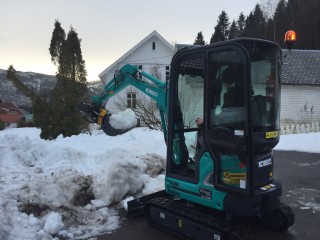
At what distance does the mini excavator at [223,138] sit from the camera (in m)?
4.34

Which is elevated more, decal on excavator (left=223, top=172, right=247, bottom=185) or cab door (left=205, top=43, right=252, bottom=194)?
cab door (left=205, top=43, right=252, bottom=194)

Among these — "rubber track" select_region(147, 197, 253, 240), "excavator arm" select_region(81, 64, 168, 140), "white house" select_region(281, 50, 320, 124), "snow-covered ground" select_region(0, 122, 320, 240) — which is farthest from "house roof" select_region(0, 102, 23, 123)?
"rubber track" select_region(147, 197, 253, 240)

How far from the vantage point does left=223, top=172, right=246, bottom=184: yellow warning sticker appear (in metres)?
4.42

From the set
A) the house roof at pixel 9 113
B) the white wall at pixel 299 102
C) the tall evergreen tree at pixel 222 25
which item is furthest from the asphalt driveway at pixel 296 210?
the house roof at pixel 9 113

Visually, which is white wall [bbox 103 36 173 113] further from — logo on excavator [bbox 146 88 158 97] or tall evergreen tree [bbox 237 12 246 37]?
tall evergreen tree [bbox 237 12 246 37]

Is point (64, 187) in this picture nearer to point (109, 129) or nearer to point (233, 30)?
point (109, 129)

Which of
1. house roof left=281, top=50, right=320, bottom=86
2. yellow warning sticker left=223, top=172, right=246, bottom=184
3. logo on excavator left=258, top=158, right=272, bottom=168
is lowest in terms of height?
yellow warning sticker left=223, top=172, right=246, bottom=184

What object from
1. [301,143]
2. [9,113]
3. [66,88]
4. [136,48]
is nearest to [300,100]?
[301,143]

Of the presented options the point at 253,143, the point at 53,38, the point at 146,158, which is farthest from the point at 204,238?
the point at 53,38

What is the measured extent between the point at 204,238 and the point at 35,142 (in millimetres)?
4845

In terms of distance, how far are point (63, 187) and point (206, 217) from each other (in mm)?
2827

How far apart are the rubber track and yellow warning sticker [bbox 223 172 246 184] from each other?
1.88ft

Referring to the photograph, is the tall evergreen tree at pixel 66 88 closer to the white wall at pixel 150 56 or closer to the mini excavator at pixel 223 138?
the white wall at pixel 150 56

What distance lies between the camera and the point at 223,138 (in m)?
4.42
